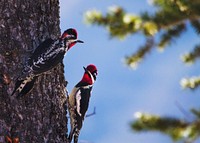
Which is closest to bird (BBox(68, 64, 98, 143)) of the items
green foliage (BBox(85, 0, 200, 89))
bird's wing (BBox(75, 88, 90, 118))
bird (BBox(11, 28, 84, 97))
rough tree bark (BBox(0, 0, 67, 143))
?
bird's wing (BBox(75, 88, 90, 118))

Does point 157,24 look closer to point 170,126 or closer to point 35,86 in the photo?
point 170,126

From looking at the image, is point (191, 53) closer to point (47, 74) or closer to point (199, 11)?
point (199, 11)

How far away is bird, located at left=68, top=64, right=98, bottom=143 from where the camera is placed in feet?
9.57

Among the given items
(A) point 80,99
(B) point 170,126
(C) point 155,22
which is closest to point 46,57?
(A) point 80,99

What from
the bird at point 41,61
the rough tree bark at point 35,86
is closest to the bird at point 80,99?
the rough tree bark at point 35,86

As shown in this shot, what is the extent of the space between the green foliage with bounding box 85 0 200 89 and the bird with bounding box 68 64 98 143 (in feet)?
3.15

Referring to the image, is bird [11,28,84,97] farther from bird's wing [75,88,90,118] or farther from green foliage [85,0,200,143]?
green foliage [85,0,200,143]

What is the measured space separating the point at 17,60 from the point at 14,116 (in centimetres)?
26

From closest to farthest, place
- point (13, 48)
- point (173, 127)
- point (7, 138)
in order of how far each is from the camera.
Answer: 1. point (7, 138)
2. point (13, 48)
3. point (173, 127)

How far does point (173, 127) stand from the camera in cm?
331

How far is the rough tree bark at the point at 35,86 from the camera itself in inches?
98.3

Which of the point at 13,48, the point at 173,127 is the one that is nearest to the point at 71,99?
the point at 13,48

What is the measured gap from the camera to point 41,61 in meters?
2.55

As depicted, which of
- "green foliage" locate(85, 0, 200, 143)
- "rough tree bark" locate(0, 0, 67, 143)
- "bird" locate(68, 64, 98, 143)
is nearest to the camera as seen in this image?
"rough tree bark" locate(0, 0, 67, 143)
